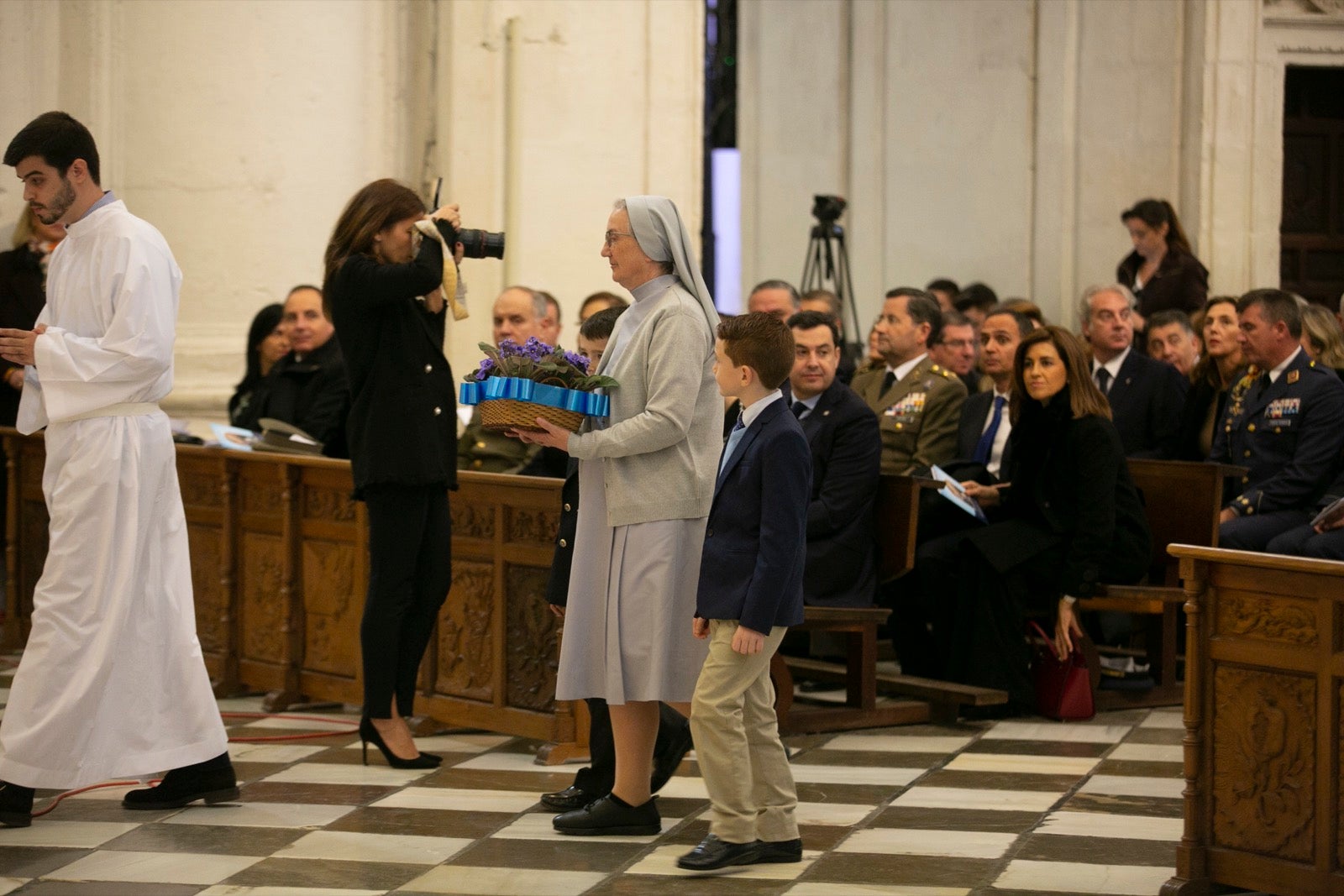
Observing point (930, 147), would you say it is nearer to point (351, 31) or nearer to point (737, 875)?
point (351, 31)

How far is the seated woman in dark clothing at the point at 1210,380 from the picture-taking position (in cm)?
843

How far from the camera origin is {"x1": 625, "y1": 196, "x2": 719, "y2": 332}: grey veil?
491cm

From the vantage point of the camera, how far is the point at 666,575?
4836 millimetres

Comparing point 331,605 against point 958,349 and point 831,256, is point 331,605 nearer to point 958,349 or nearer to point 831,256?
point 958,349

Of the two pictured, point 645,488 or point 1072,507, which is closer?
point 645,488

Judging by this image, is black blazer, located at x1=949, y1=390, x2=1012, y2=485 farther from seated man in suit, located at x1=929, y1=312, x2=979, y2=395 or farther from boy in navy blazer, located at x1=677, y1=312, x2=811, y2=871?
boy in navy blazer, located at x1=677, y1=312, x2=811, y2=871

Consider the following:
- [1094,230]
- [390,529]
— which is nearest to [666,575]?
[390,529]

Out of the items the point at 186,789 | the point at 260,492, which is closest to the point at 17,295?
the point at 260,492

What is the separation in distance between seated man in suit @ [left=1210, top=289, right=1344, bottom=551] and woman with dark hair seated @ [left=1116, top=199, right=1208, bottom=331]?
10.7 ft

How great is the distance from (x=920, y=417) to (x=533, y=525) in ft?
7.81

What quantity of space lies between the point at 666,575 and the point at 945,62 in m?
9.31

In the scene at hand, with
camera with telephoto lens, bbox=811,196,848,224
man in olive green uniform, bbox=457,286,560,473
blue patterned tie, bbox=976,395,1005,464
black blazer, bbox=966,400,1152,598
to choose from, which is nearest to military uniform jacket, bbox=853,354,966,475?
blue patterned tie, bbox=976,395,1005,464

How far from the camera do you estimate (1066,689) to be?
703 centimetres

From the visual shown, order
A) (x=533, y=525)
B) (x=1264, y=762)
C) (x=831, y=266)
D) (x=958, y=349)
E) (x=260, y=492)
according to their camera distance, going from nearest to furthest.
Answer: (x=1264, y=762)
(x=533, y=525)
(x=260, y=492)
(x=958, y=349)
(x=831, y=266)
